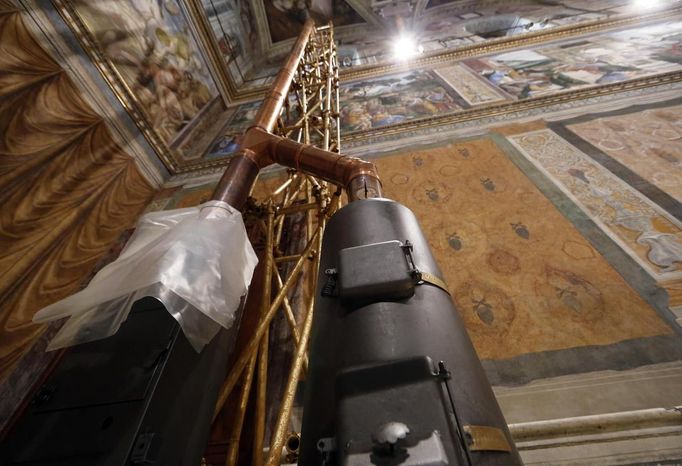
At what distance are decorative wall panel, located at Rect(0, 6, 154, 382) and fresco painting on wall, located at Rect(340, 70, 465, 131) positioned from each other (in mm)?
3657

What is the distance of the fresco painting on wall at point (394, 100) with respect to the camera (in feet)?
16.2

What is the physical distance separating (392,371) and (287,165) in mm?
2046

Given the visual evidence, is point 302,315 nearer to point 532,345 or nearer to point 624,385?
point 532,345

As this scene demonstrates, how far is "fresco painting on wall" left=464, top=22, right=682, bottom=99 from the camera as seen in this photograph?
457 cm

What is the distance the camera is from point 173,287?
1.02 m

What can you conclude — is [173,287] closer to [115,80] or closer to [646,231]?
[646,231]

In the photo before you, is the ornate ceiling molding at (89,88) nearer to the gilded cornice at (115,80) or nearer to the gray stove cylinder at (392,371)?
the gilded cornice at (115,80)

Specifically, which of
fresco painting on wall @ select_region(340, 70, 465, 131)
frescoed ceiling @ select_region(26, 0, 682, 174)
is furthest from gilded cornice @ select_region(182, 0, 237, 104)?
fresco painting on wall @ select_region(340, 70, 465, 131)

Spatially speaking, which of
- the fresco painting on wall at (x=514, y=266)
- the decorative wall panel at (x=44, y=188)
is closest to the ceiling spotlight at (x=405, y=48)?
the fresco painting on wall at (x=514, y=266)

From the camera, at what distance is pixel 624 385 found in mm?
1488

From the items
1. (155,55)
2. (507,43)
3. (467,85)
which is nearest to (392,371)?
(467,85)

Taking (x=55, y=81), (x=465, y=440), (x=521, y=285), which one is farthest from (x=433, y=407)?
(x=55, y=81)

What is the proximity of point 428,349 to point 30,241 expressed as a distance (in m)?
3.52

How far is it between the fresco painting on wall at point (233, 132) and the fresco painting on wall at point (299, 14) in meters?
4.90
